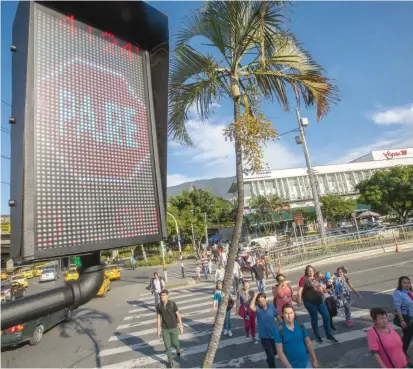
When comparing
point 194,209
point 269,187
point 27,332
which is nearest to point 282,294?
point 27,332

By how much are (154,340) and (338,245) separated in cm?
1469

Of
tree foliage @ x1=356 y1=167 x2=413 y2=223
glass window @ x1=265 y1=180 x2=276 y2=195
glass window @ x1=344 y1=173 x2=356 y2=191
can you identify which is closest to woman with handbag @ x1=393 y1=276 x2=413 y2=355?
tree foliage @ x1=356 y1=167 x2=413 y2=223

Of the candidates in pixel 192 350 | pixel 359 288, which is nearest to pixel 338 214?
pixel 359 288

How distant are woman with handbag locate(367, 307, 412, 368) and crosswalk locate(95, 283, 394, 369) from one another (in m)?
2.05

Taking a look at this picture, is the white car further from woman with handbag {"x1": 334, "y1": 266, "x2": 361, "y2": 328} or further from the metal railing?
woman with handbag {"x1": 334, "y1": 266, "x2": 361, "y2": 328}

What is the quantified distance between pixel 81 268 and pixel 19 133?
2.87ft

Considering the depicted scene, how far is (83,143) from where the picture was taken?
173 centimetres

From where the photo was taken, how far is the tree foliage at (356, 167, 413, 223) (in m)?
28.0

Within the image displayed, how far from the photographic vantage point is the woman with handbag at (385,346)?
3482 mm

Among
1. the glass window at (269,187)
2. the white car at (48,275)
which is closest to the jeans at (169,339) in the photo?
the white car at (48,275)

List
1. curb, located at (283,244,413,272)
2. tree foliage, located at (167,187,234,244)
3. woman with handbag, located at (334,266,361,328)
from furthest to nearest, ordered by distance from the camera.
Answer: tree foliage, located at (167,187,234,244) < curb, located at (283,244,413,272) < woman with handbag, located at (334,266,361,328)

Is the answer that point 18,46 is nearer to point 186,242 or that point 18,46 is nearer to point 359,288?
point 359,288

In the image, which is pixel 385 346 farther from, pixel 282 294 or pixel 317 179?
pixel 317 179

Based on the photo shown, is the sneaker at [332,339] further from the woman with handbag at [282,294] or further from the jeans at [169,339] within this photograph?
the jeans at [169,339]
